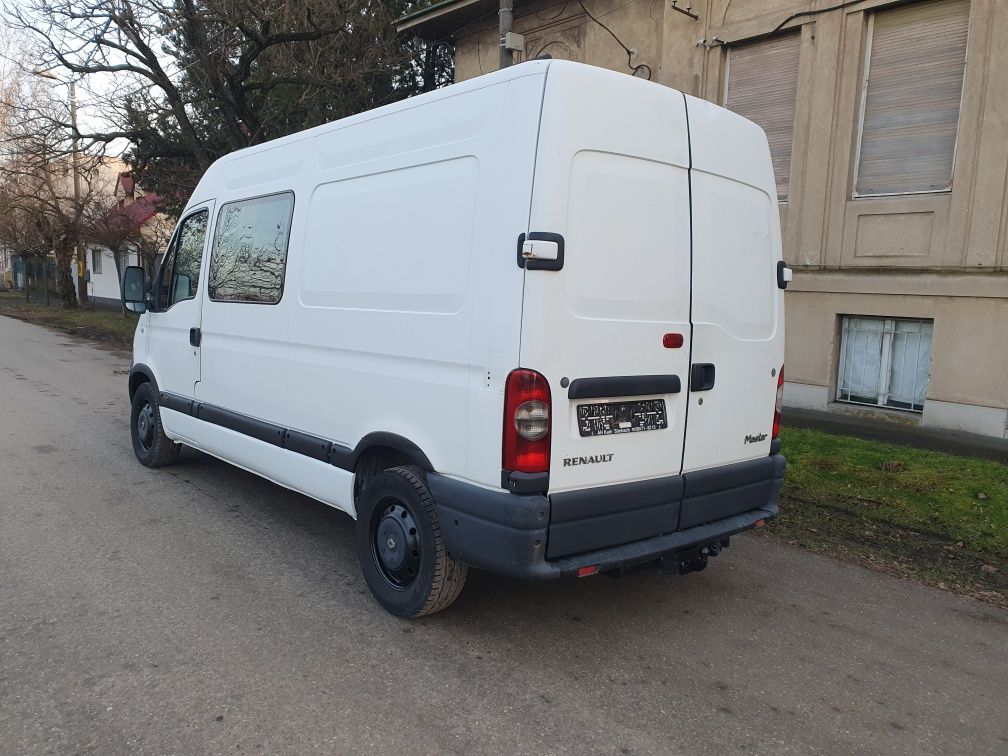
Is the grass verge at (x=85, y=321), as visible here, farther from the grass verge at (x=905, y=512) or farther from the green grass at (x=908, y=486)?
the grass verge at (x=905, y=512)

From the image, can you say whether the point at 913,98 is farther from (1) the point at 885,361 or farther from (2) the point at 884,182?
(1) the point at 885,361

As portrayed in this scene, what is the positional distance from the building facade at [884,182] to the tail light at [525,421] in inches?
272

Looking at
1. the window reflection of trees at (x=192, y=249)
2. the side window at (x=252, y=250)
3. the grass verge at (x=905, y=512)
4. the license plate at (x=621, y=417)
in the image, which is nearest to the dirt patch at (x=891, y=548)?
the grass verge at (x=905, y=512)

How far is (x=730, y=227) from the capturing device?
4.05 meters

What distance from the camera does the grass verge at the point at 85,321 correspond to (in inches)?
797

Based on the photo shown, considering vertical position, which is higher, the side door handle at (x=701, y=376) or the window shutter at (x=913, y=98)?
the window shutter at (x=913, y=98)

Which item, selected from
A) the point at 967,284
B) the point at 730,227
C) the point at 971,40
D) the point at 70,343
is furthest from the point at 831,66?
the point at 70,343

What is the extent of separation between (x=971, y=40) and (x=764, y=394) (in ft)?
20.8

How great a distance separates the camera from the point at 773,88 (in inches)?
401

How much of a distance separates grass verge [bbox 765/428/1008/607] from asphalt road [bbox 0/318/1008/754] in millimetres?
340

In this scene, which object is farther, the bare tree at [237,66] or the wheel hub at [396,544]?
the bare tree at [237,66]

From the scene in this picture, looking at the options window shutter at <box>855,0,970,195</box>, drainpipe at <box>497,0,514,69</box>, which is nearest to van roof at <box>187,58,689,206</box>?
drainpipe at <box>497,0,514,69</box>

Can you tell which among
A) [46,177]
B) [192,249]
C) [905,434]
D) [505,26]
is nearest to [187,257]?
[192,249]

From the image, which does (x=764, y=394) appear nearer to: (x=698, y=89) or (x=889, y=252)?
(x=889, y=252)
